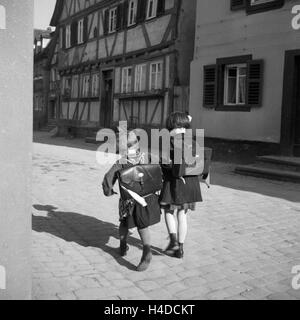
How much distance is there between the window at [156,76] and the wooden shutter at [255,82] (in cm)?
492

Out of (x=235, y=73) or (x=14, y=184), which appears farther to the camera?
(x=235, y=73)

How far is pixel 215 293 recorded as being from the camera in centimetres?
373

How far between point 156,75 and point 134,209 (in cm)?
1320

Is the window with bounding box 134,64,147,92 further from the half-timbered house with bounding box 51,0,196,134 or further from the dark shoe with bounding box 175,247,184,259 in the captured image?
the dark shoe with bounding box 175,247,184,259

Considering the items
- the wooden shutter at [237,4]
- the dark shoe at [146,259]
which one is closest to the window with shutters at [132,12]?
the wooden shutter at [237,4]

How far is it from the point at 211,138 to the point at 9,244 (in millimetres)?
11435

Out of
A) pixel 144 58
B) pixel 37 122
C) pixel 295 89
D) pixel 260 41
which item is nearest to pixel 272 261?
pixel 295 89

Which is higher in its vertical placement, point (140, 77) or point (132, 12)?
point (132, 12)

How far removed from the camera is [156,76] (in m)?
17.0

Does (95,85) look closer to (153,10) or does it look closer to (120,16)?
(120,16)

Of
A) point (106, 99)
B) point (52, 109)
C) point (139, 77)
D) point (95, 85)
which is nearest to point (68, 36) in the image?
point (95, 85)

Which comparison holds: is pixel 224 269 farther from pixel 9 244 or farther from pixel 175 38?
pixel 175 38

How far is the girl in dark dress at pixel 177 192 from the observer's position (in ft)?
14.6

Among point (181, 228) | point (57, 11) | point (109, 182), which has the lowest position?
point (181, 228)
